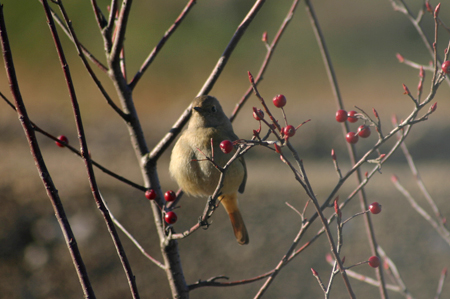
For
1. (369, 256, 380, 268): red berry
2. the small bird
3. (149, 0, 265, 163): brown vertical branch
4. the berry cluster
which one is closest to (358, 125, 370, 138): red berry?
the berry cluster

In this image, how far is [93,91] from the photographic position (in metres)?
7.09

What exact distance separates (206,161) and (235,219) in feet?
1.33

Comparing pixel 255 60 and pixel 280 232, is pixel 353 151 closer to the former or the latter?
pixel 280 232

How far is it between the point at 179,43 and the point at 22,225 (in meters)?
4.35

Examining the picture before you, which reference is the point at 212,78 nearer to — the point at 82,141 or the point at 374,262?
the point at 82,141

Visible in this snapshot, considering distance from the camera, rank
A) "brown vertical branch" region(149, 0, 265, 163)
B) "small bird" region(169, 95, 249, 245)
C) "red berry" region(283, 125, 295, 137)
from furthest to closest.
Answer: "small bird" region(169, 95, 249, 245)
"brown vertical branch" region(149, 0, 265, 163)
"red berry" region(283, 125, 295, 137)

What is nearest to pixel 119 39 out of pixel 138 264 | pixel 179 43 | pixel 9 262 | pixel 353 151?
pixel 353 151

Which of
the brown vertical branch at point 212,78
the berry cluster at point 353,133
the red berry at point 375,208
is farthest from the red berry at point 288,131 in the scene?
the brown vertical branch at point 212,78

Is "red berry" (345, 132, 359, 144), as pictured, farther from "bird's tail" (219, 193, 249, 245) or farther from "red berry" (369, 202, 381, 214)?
"bird's tail" (219, 193, 249, 245)

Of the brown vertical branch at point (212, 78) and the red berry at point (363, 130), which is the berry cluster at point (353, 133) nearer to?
the red berry at point (363, 130)

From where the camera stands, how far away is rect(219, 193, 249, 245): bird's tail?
205 cm

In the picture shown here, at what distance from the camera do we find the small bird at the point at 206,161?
184 centimetres

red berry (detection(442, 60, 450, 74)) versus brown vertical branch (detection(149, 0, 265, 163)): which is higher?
brown vertical branch (detection(149, 0, 265, 163))

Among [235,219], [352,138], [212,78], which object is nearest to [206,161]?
[235,219]
